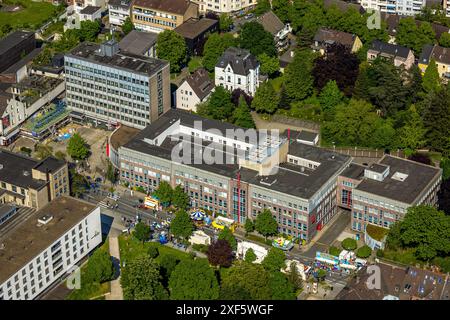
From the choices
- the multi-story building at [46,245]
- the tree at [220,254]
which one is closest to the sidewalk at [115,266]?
the multi-story building at [46,245]

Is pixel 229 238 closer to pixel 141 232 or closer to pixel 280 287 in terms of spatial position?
pixel 141 232

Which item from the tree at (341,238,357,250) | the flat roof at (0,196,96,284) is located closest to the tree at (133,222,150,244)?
the flat roof at (0,196,96,284)

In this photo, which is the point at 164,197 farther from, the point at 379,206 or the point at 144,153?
the point at 379,206

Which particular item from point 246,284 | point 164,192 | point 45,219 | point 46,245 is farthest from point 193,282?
point 164,192

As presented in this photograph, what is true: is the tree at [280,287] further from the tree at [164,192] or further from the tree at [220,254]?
the tree at [164,192]

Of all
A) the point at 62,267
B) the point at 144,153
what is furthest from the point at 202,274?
the point at 144,153
